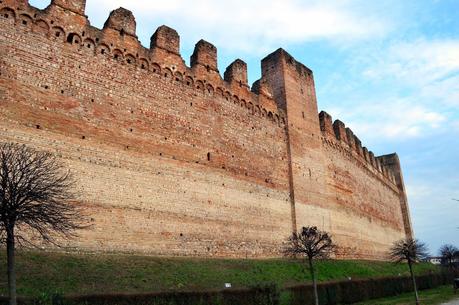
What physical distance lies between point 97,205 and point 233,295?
5235 mm

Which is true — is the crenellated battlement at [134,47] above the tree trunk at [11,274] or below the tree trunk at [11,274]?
above

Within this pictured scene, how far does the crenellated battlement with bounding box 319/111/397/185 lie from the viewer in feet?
89.8

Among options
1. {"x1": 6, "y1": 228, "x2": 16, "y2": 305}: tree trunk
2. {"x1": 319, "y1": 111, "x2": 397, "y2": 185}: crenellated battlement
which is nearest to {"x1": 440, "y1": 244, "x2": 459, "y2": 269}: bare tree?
{"x1": 319, "y1": 111, "x2": 397, "y2": 185}: crenellated battlement

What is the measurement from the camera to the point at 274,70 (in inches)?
957

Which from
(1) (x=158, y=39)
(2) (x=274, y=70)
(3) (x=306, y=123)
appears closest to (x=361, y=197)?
(3) (x=306, y=123)

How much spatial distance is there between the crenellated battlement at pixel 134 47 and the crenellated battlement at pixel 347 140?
259 inches

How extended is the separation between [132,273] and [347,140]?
2187 cm

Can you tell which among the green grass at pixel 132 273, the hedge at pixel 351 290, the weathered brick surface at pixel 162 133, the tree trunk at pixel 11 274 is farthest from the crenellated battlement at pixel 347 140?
the tree trunk at pixel 11 274

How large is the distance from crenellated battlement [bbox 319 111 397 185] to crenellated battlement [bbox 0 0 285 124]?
6.58 meters

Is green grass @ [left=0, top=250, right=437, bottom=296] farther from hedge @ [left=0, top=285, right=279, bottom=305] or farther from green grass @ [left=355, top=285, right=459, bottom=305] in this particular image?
→ green grass @ [left=355, top=285, right=459, bottom=305]

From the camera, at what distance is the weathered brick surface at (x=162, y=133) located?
529 inches

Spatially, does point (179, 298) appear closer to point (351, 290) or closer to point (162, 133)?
point (162, 133)

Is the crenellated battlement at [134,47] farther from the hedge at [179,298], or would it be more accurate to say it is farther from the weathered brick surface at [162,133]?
the hedge at [179,298]

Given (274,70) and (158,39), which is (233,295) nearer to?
(158,39)
